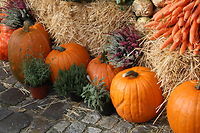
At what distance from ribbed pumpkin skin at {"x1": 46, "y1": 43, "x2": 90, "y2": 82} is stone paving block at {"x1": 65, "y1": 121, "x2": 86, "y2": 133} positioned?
806 mm

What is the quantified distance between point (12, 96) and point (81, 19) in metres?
1.32

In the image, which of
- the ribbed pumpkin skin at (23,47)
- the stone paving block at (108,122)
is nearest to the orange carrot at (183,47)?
the stone paving block at (108,122)

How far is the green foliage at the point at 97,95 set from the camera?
334 centimetres

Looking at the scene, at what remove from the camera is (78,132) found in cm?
327

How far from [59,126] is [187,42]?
1.56 m

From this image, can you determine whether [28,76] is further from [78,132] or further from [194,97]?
[194,97]

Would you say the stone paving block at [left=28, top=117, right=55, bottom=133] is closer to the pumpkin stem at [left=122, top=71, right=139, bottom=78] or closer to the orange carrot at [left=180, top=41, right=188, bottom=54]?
the pumpkin stem at [left=122, top=71, right=139, bottom=78]

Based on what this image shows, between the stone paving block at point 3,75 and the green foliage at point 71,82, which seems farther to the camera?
the stone paving block at point 3,75

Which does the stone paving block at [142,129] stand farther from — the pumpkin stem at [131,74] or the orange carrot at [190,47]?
the orange carrot at [190,47]

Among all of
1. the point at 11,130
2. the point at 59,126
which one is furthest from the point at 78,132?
the point at 11,130

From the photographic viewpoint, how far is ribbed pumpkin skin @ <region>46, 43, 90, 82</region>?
395 centimetres

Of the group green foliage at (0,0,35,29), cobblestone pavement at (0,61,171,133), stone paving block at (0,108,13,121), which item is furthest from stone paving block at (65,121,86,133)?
green foliage at (0,0,35,29)

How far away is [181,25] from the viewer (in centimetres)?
299

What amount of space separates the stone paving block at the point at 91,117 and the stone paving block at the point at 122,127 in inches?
9.8
